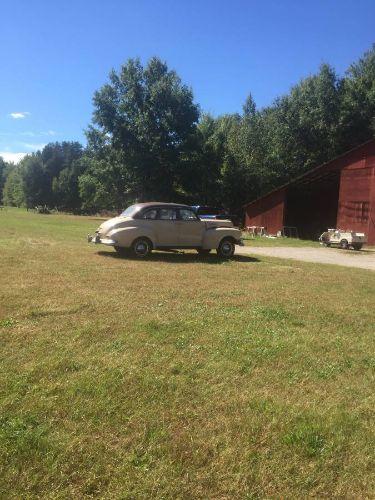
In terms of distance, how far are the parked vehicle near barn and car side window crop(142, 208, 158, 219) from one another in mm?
13305

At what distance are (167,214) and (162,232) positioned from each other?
0.62m

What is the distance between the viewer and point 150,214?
13.6 m

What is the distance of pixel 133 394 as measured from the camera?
3947 mm

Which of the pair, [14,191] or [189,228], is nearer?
[189,228]

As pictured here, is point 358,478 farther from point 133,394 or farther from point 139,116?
point 139,116

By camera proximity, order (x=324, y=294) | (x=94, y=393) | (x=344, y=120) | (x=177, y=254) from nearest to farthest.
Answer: (x=94, y=393) → (x=324, y=294) → (x=177, y=254) → (x=344, y=120)

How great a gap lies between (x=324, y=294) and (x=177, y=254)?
6792mm

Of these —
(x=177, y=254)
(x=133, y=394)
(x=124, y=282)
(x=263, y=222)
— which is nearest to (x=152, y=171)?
(x=263, y=222)

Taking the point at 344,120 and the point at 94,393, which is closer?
the point at 94,393

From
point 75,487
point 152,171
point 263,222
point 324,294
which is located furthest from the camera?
point 152,171

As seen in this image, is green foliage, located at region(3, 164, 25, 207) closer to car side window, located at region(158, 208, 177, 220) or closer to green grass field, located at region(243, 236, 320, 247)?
green grass field, located at region(243, 236, 320, 247)

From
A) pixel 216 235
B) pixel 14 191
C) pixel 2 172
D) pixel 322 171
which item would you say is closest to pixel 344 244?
pixel 322 171

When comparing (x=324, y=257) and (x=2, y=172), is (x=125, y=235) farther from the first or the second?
(x=2, y=172)

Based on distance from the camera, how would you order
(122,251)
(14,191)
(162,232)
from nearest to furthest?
(162,232) < (122,251) < (14,191)
